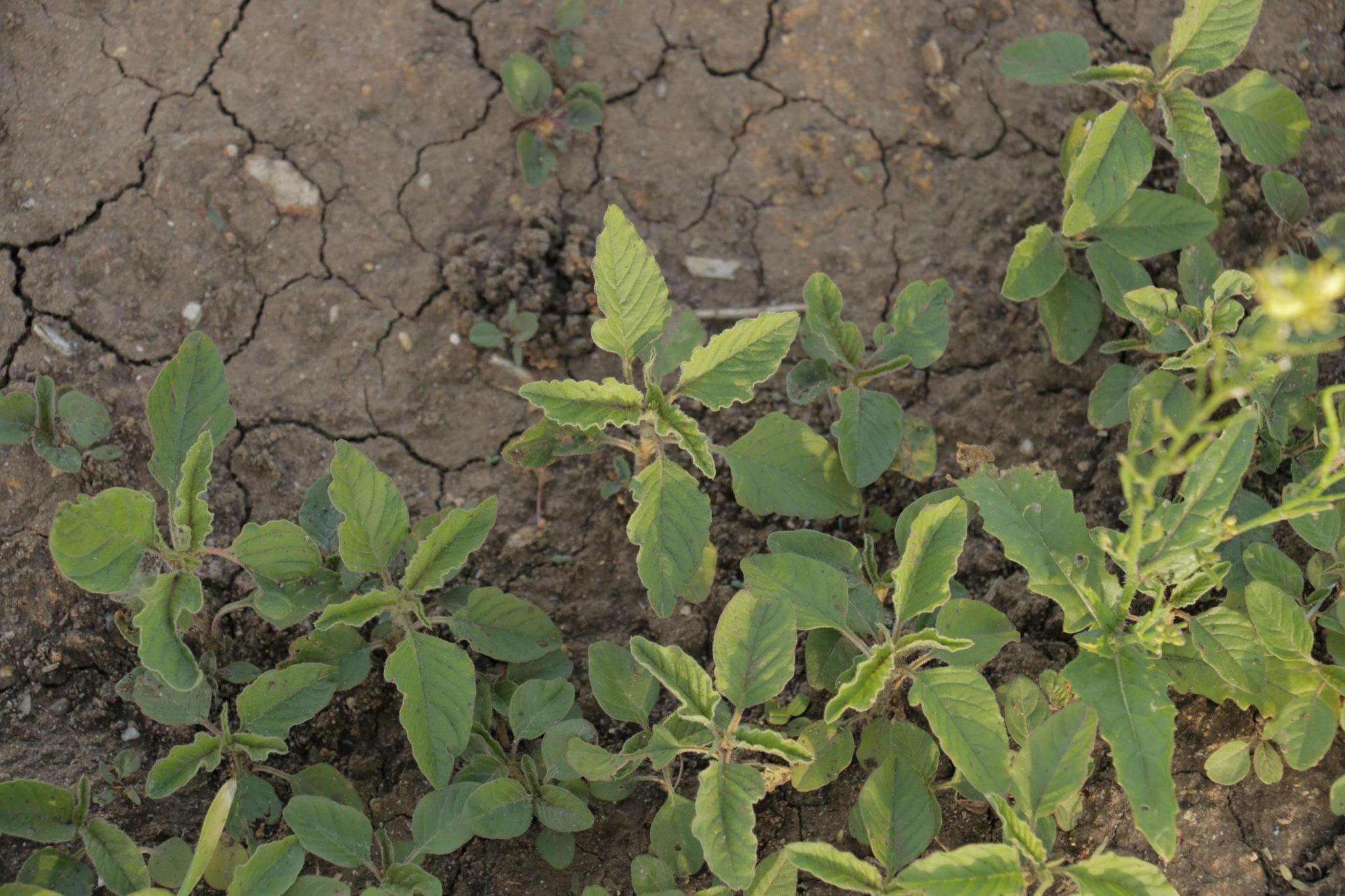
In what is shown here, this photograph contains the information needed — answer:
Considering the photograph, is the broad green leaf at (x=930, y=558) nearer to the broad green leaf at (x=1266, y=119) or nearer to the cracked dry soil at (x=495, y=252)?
the cracked dry soil at (x=495, y=252)

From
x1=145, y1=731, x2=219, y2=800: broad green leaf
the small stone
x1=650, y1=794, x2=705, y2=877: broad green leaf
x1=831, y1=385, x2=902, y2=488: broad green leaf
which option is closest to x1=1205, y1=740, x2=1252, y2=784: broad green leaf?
x1=831, y1=385, x2=902, y2=488: broad green leaf

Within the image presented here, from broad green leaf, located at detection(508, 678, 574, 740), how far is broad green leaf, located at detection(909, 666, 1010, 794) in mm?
939

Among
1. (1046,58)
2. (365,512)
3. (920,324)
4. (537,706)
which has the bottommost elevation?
(537,706)

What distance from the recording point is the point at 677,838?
2541mm

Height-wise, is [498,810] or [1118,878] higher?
[1118,878]

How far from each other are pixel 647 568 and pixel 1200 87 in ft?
9.27

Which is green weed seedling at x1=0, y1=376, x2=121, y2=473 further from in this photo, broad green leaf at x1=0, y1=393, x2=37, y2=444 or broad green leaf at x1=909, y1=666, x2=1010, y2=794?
broad green leaf at x1=909, y1=666, x2=1010, y2=794

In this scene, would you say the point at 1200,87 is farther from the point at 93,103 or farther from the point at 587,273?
the point at 93,103

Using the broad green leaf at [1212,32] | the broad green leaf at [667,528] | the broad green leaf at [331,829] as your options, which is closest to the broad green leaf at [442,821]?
the broad green leaf at [331,829]

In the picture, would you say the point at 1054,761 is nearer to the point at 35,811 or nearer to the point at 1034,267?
the point at 1034,267

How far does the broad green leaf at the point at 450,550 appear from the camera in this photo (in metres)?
2.50

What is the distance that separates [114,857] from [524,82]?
8.71ft

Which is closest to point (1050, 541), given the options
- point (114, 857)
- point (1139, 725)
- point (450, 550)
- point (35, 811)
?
point (1139, 725)

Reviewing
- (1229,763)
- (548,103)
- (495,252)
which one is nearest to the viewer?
(1229,763)
